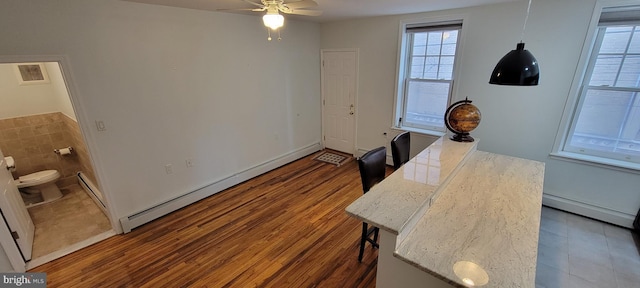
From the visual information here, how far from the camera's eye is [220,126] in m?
3.54

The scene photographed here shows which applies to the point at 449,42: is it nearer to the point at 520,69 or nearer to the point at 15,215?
the point at 520,69

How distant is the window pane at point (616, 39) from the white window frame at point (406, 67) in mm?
1271

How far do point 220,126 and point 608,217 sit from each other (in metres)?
4.68

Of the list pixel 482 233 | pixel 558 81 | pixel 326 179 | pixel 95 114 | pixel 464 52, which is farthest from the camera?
pixel 326 179

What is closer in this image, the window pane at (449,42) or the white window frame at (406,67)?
the white window frame at (406,67)

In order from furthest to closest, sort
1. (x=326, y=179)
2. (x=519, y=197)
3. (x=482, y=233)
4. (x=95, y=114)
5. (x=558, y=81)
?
(x=326, y=179) < (x=558, y=81) < (x=95, y=114) < (x=519, y=197) < (x=482, y=233)

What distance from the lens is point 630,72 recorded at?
2.55m

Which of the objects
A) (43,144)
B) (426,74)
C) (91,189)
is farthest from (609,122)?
(43,144)

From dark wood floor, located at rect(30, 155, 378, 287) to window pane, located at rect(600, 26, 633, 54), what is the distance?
304cm

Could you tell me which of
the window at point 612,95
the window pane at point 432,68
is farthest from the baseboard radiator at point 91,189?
the window at point 612,95

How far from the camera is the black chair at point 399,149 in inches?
104

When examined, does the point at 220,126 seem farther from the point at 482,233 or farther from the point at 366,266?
the point at 482,233

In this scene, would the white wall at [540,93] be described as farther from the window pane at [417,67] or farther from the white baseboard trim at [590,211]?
the window pane at [417,67]

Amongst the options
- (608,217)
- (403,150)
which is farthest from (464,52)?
(608,217)
